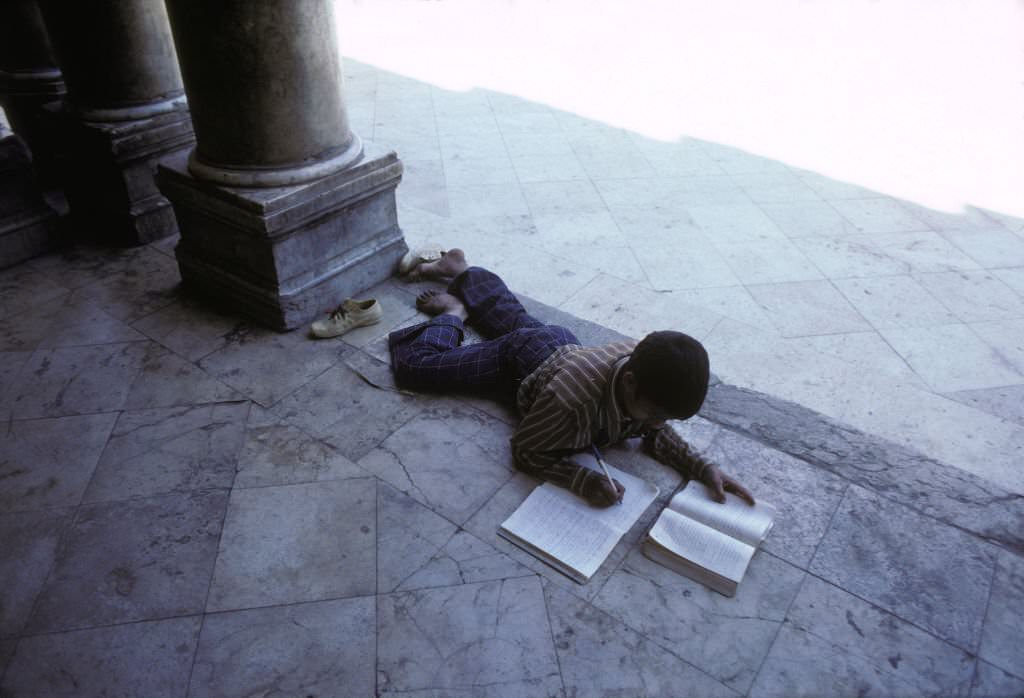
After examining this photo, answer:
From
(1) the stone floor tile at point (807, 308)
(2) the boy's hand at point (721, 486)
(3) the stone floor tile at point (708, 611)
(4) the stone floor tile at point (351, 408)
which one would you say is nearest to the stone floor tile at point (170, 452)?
(4) the stone floor tile at point (351, 408)

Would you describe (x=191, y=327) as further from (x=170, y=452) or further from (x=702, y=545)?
(x=702, y=545)

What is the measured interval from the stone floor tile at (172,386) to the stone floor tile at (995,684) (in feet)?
10.1

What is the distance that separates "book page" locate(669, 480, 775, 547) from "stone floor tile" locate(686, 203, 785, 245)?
8.86 feet

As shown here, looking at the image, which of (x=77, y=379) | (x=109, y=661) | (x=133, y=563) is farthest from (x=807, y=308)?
Result: (x=77, y=379)

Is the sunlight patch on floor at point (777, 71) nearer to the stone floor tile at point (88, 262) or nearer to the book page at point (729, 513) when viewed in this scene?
the book page at point (729, 513)

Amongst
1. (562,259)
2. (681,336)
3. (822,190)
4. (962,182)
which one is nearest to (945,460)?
(681,336)

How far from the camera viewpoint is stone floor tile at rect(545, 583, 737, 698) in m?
2.27

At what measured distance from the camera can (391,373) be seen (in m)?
3.57

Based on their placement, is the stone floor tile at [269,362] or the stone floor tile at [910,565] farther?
the stone floor tile at [269,362]

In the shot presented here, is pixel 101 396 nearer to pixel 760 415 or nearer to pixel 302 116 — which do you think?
pixel 302 116

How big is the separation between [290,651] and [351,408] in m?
1.23

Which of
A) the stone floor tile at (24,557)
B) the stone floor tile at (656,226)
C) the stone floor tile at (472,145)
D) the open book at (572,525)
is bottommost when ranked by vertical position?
the stone floor tile at (24,557)

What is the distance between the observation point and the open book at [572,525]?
264cm

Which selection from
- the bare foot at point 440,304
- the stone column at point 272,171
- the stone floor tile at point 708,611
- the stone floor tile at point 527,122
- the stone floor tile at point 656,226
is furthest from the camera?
the stone floor tile at point 527,122
